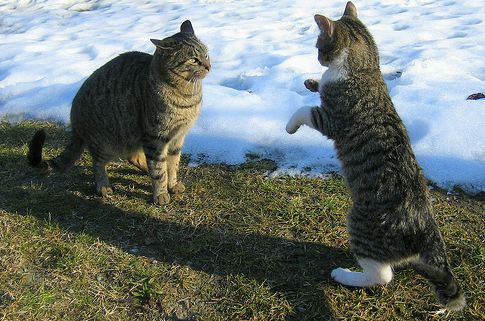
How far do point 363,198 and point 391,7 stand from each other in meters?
5.40

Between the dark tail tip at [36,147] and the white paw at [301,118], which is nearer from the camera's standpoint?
the white paw at [301,118]

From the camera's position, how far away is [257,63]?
→ 226 inches

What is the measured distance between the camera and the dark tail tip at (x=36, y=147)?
11.2 ft

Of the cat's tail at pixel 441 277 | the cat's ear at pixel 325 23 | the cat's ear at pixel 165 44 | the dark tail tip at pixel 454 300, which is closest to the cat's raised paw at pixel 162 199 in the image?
the cat's ear at pixel 165 44

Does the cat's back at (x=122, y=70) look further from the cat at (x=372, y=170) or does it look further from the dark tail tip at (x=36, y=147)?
the cat at (x=372, y=170)

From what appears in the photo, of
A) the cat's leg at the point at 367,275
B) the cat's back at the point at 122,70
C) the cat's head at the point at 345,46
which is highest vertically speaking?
the cat's head at the point at 345,46

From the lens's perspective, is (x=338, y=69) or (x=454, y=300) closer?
(x=454, y=300)

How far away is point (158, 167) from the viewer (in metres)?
Answer: 3.51

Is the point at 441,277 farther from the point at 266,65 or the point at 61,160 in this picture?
the point at 266,65

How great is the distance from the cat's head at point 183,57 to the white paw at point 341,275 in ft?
5.48

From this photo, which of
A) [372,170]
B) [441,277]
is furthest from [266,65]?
[441,277]

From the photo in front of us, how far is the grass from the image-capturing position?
2.70 meters

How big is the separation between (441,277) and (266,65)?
3.79 m

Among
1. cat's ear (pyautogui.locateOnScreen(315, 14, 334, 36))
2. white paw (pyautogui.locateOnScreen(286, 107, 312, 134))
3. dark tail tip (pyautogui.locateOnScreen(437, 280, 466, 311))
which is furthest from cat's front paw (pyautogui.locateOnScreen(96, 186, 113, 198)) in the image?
dark tail tip (pyautogui.locateOnScreen(437, 280, 466, 311))
